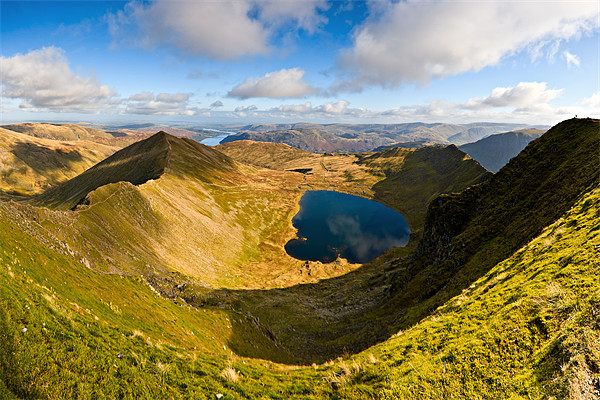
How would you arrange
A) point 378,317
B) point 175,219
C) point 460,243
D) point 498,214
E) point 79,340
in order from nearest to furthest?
point 79,340 < point 498,214 < point 460,243 < point 378,317 < point 175,219

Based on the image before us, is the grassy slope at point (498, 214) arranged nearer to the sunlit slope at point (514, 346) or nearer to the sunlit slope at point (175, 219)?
the sunlit slope at point (514, 346)

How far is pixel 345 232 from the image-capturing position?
143 m

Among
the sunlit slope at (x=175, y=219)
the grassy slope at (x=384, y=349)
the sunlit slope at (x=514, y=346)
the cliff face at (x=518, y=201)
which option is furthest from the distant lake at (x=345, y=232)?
the sunlit slope at (x=514, y=346)

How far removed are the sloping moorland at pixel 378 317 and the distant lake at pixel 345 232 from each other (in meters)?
61.9

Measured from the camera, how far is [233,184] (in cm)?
17938

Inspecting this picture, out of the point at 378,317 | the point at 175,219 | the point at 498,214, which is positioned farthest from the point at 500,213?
the point at 175,219

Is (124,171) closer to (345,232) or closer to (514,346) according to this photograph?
(345,232)

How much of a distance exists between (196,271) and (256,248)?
4499 centimetres

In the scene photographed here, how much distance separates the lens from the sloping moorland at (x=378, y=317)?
9.88m

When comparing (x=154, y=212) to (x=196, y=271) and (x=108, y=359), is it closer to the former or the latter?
(x=196, y=271)

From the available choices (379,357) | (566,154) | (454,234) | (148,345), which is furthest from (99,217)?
(566,154)

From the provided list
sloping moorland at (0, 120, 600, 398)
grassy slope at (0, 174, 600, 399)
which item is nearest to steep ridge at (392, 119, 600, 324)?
sloping moorland at (0, 120, 600, 398)

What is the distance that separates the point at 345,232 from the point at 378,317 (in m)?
102

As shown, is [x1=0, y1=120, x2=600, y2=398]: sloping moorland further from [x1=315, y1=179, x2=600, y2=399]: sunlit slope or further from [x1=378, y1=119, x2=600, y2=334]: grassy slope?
[x1=378, y1=119, x2=600, y2=334]: grassy slope
